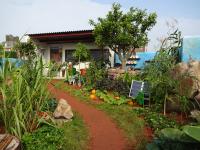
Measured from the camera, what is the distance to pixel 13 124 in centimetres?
511

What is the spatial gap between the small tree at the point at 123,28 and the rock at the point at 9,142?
832 cm

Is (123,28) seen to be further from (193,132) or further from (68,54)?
(193,132)

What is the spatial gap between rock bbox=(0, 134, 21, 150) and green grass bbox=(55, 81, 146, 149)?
7.42 ft

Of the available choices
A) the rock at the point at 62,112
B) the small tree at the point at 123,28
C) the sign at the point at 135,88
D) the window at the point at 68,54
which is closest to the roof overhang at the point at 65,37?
the window at the point at 68,54

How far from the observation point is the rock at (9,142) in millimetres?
4368

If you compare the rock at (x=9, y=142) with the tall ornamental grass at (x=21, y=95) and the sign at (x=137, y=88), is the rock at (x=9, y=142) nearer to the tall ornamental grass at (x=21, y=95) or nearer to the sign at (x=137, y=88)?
the tall ornamental grass at (x=21, y=95)

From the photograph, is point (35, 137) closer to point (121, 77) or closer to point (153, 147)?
point (153, 147)

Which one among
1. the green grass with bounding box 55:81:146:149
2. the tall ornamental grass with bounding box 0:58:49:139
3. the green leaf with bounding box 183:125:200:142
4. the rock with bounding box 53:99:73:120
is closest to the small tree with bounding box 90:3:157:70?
the green grass with bounding box 55:81:146:149

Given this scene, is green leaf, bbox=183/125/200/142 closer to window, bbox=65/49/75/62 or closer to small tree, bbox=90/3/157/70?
small tree, bbox=90/3/157/70

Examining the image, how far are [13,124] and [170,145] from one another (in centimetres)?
265

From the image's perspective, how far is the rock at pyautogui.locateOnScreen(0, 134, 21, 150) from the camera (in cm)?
437

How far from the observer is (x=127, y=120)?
7.39 meters

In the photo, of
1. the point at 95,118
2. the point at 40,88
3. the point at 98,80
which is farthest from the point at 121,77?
the point at 40,88

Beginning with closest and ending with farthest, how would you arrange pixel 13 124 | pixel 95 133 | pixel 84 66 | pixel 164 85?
pixel 13 124 → pixel 95 133 → pixel 164 85 → pixel 84 66
